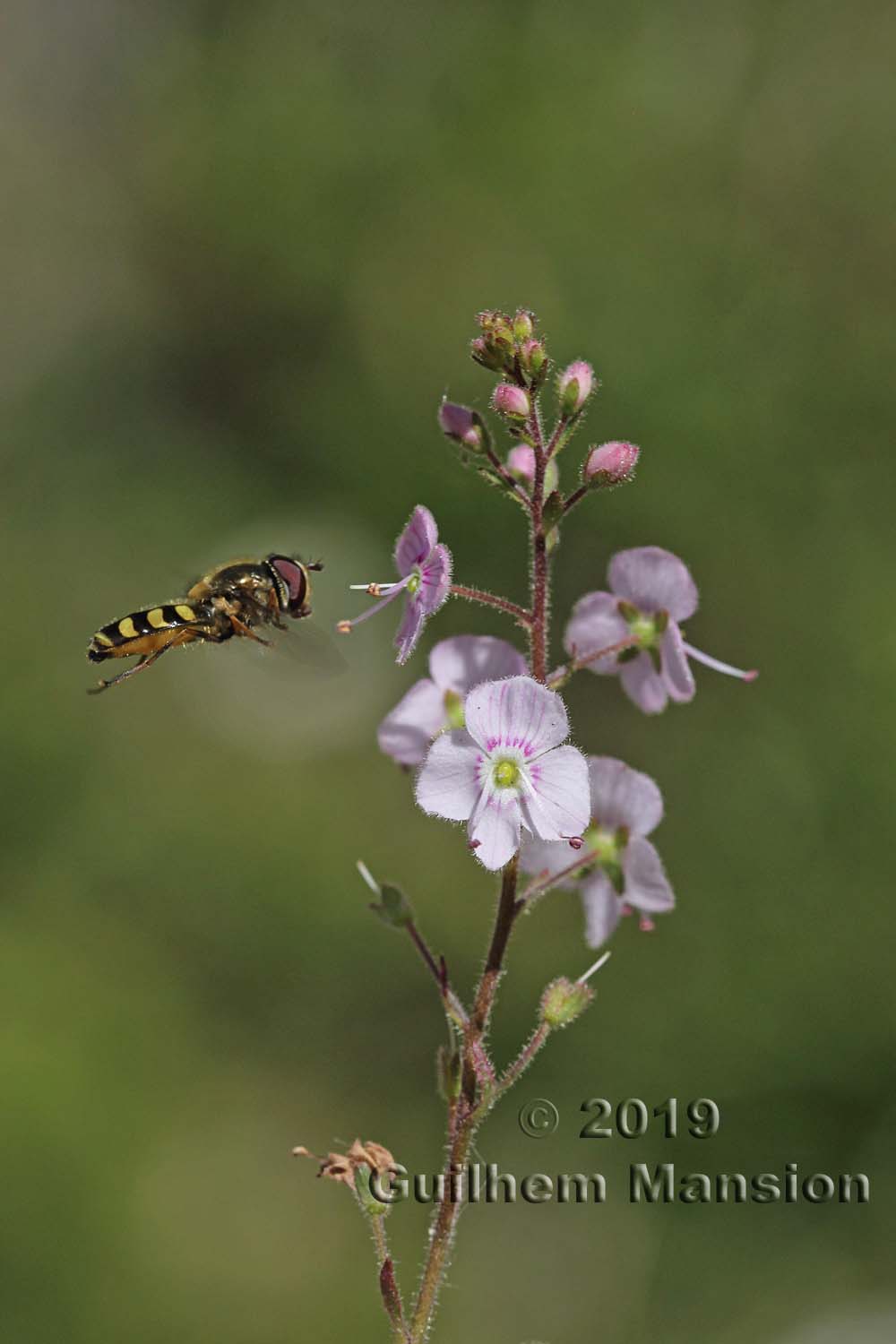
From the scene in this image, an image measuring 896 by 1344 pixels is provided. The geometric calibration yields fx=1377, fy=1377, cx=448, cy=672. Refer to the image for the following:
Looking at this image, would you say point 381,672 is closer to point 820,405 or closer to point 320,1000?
point 320,1000

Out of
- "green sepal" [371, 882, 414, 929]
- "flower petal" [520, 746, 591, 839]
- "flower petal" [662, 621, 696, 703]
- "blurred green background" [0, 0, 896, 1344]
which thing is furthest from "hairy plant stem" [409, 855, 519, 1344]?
"blurred green background" [0, 0, 896, 1344]

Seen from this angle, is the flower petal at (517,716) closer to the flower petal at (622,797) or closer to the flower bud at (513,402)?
the flower petal at (622,797)

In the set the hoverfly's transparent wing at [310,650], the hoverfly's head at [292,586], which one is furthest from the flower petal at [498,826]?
the hoverfly's head at [292,586]

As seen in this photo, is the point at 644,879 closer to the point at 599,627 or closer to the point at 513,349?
the point at 599,627

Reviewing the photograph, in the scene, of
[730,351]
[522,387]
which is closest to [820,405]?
[730,351]

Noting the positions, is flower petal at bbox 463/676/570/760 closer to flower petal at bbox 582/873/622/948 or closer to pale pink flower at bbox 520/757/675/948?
pale pink flower at bbox 520/757/675/948

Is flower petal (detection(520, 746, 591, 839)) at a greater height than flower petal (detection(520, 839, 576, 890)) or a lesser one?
greater

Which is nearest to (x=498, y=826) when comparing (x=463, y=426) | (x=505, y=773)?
(x=505, y=773)
